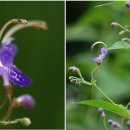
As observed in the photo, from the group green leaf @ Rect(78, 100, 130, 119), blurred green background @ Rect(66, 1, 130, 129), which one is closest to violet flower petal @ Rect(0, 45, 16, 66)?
green leaf @ Rect(78, 100, 130, 119)

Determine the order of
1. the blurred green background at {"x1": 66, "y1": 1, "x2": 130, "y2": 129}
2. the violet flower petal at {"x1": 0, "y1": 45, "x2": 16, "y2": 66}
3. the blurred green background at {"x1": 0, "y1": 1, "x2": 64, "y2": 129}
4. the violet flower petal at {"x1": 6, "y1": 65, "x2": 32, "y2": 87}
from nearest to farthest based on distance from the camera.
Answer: the violet flower petal at {"x1": 6, "y1": 65, "x2": 32, "y2": 87} < the violet flower petal at {"x1": 0, "y1": 45, "x2": 16, "y2": 66} < the blurred green background at {"x1": 0, "y1": 1, "x2": 64, "y2": 129} < the blurred green background at {"x1": 66, "y1": 1, "x2": 130, "y2": 129}

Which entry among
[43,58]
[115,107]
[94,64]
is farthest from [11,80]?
[94,64]

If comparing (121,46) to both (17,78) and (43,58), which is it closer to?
Result: (17,78)

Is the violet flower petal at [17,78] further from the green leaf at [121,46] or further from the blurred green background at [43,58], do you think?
the blurred green background at [43,58]

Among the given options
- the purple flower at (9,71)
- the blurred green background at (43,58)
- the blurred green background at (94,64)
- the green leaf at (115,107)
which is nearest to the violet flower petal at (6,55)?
the purple flower at (9,71)

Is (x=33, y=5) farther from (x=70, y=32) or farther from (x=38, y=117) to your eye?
(x=38, y=117)

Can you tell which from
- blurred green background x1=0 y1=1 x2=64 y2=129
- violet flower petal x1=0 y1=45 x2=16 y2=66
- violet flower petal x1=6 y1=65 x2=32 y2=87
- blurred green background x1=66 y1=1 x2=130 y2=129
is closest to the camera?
violet flower petal x1=6 y1=65 x2=32 y2=87

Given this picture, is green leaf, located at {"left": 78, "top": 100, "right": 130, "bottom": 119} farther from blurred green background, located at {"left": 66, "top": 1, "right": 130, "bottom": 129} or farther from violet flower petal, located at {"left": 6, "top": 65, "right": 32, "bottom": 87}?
blurred green background, located at {"left": 66, "top": 1, "right": 130, "bottom": 129}
